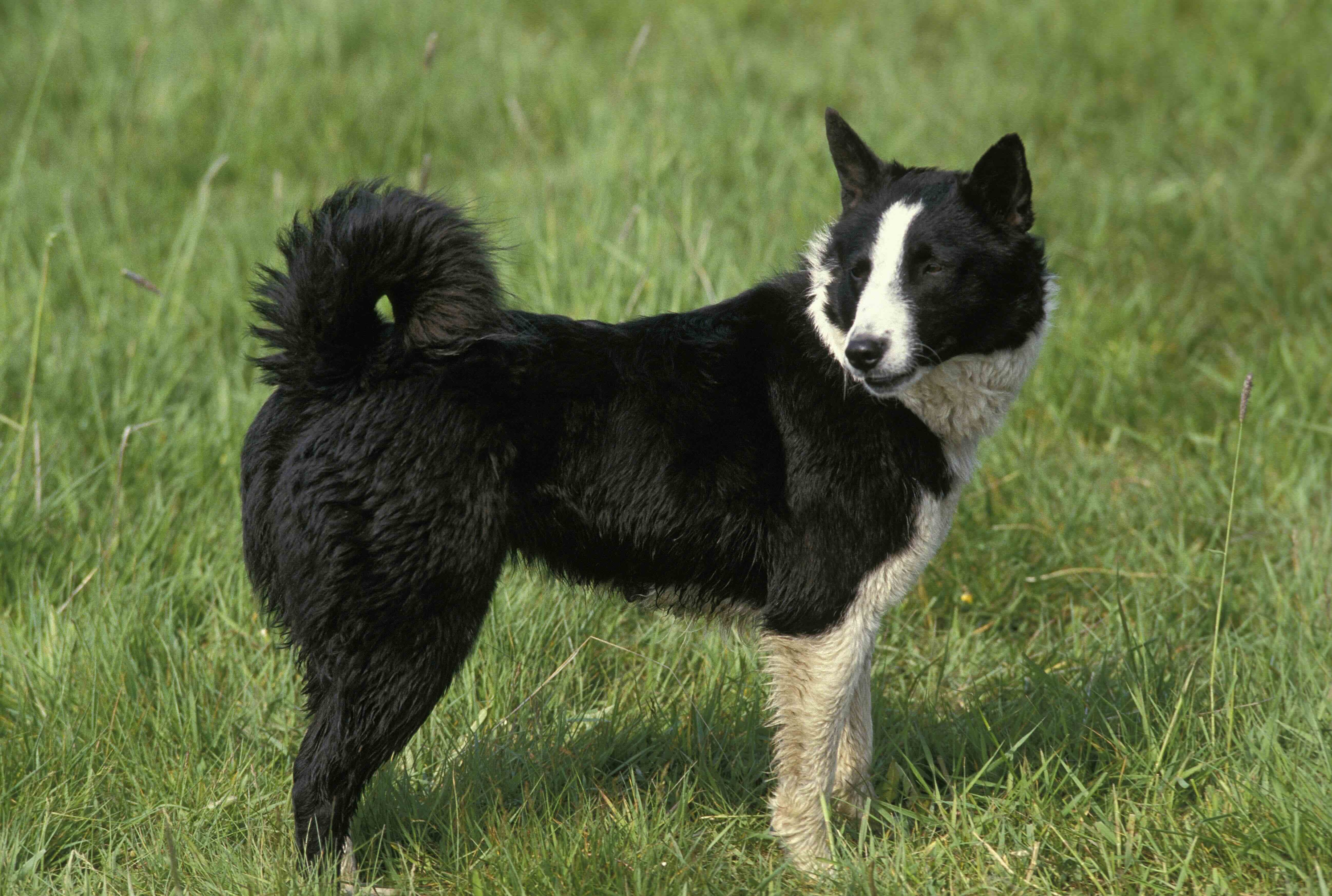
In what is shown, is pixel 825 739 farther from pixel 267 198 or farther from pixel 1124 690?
pixel 267 198

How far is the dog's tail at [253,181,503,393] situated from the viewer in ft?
8.49

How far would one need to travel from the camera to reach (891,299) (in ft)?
8.85

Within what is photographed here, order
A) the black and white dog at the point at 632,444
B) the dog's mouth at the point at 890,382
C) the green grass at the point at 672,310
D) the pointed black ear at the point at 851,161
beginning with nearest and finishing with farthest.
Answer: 1. the black and white dog at the point at 632,444
2. the dog's mouth at the point at 890,382
3. the green grass at the point at 672,310
4. the pointed black ear at the point at 851,161

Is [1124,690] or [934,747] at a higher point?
[1124,690]

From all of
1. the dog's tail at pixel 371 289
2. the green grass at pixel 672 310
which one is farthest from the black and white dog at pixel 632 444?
the green grass at pixel 672 310

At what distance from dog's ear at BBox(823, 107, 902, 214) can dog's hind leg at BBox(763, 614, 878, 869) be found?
3.39 ft

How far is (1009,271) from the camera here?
9.25 ft

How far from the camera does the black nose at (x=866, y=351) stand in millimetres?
2613

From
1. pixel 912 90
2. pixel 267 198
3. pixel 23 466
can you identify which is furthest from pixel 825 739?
pixel 912 90

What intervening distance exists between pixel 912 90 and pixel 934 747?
4.62m

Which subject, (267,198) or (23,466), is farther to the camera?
(267,198)

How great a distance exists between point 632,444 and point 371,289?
25.4 inches

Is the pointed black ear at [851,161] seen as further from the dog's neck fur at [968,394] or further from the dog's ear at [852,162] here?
the dog's neck fur at [968,394]

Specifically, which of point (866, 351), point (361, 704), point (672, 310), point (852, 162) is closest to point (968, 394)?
point (866, 351)
